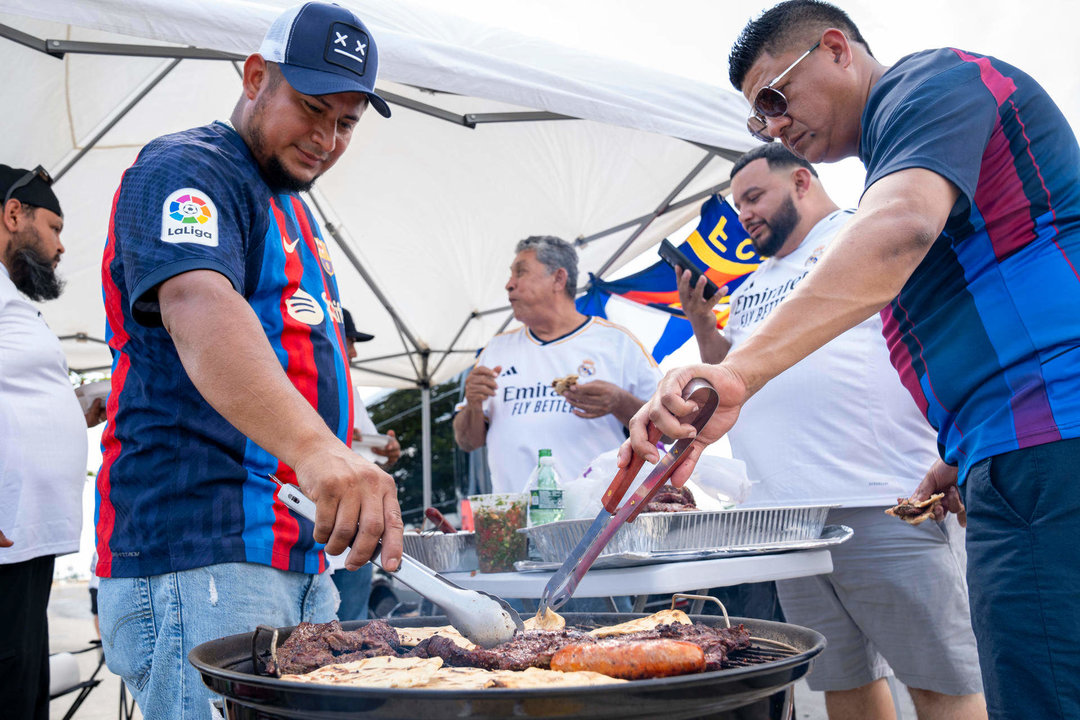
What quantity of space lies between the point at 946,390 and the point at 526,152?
13.4 ft

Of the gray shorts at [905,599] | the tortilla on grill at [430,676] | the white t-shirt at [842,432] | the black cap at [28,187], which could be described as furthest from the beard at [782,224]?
the black cap at [28,187]

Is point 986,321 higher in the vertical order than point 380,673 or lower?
higher

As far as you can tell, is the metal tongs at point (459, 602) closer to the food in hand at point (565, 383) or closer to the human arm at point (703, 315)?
the food in hand at point (565, 383)

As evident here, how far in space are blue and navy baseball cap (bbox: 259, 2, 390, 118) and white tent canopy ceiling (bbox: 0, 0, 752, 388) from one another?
150 centimetres

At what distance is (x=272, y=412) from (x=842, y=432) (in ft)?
7.10

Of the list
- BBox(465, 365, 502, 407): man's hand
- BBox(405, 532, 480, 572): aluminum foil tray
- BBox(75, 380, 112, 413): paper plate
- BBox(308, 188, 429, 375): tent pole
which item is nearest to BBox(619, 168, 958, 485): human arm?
BBox(405, 532, 480, 572): aluminum foil tray

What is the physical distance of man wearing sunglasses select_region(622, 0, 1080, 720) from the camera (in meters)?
1.24

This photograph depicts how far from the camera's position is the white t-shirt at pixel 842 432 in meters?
2.67

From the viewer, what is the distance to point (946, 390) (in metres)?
1.51

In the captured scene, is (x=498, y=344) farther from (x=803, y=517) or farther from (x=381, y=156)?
(x=803, y=517)

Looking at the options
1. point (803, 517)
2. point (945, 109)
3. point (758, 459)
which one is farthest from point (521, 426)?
point (945, 109)

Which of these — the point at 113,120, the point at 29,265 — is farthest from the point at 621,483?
the point at 113,120

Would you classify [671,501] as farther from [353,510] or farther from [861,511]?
[353,510]

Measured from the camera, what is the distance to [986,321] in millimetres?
1440
